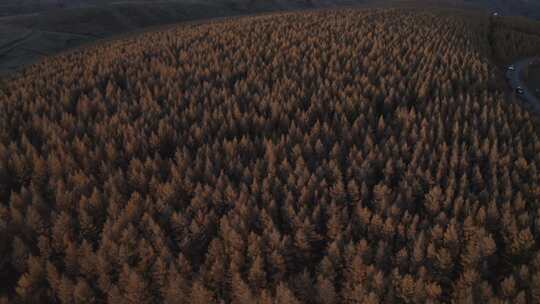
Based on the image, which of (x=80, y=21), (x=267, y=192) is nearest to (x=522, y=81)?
(x=267, y=192)

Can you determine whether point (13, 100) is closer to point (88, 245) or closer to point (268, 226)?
point (88, 245)

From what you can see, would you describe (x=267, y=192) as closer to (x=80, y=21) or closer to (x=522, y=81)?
(x=522, y=81)

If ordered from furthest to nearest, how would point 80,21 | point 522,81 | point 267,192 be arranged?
point 80,21, point 522,81, point 267,192

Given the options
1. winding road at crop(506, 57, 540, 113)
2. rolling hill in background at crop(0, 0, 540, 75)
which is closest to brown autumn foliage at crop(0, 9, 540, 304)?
winding road at crop(506, 57, 540, 113)

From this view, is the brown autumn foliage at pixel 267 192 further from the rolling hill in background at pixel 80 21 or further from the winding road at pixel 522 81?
the rolling hill in background at pixel 80 21

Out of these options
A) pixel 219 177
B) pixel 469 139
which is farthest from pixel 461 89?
pixel 219 177
